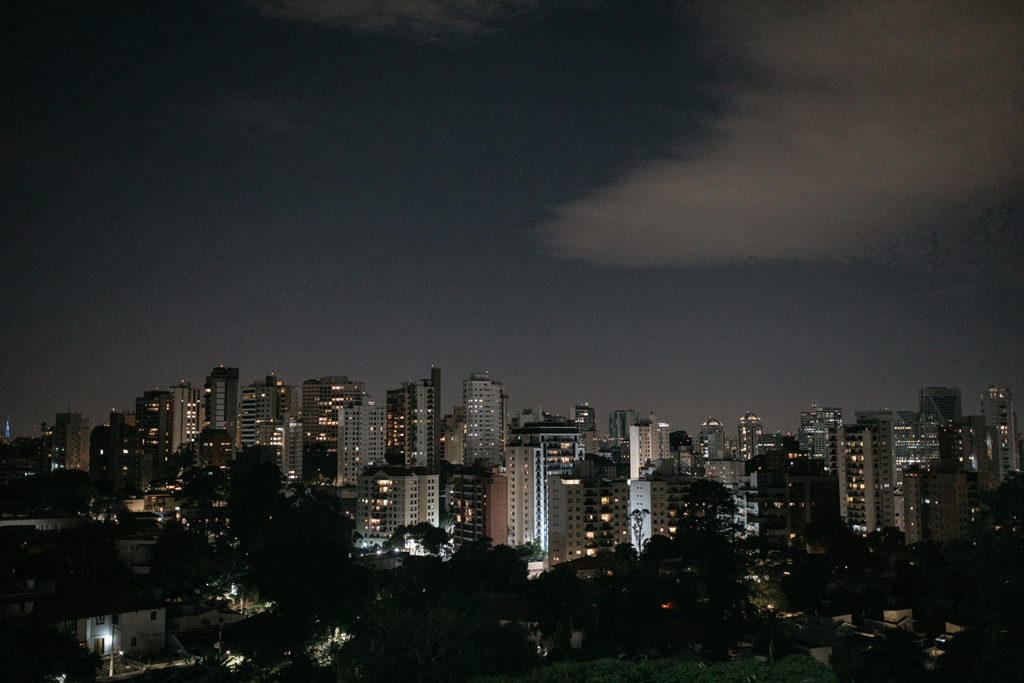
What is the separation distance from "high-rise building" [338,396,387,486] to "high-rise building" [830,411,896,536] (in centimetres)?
2785

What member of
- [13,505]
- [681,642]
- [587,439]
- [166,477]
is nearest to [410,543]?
[166,477]

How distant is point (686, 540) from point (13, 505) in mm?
18907

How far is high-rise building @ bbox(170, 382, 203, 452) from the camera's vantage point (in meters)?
49.9

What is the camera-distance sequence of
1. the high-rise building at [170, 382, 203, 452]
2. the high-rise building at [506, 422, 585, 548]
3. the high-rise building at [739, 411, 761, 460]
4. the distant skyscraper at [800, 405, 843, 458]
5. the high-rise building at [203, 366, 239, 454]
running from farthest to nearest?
the high-rise building at [739, 411, 761, 460] < the distant skyscraper at [800, 405, 843, 458] < the high-rise building at [203, 366, 239, 454] < the high-rise building at [170, 382, 203, 452] < the high-rise building at [506, 422, 585, 548]

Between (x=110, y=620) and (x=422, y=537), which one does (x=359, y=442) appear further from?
(x=110, y=620)

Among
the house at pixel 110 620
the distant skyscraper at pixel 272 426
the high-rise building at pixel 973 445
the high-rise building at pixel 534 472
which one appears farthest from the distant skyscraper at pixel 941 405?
the house at pixel 110 620

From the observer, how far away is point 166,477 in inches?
1431

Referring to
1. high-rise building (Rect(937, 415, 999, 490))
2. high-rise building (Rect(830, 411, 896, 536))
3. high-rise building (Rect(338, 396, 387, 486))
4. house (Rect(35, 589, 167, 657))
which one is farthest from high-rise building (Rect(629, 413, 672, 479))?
house (Rect(35, 589, 167, 657))

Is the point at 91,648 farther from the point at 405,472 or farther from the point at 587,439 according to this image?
the point at 587,439

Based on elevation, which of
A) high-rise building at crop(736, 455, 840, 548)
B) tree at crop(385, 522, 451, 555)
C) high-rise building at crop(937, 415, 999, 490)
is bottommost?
tree at crop(385, 522, 451, 555)

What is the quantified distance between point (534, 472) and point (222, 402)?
30854 millimetres

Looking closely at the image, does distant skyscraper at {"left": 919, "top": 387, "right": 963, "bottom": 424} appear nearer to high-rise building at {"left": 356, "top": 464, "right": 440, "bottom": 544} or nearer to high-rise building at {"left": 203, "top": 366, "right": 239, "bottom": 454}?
high-rise building at {"left": 356, "top": 464, "right": 440, "bottom": 544}

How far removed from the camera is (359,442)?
50.9m

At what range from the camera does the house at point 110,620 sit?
1238 centimetres
